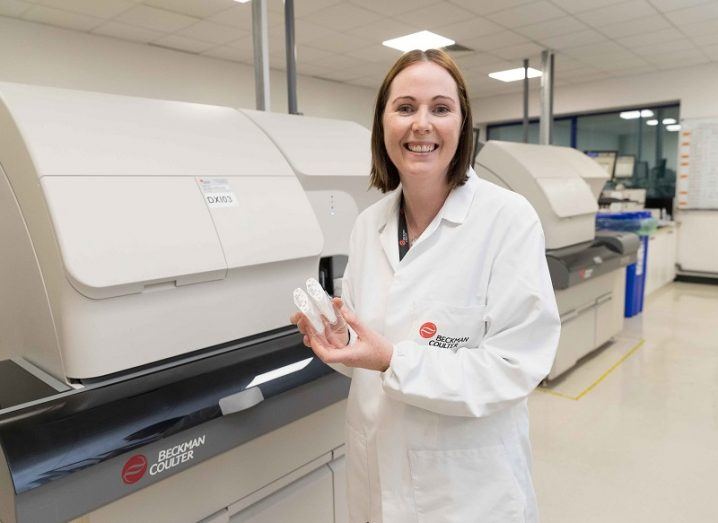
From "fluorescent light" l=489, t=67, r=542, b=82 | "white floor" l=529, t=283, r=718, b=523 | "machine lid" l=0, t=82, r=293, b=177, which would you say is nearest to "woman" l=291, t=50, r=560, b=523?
"machine lid" l=0, t=82, r=293, b=177

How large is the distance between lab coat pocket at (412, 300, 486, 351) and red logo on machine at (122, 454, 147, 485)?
564 mm

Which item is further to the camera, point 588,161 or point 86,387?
point 588,161

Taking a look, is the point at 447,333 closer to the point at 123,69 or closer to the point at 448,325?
the point at 448,325

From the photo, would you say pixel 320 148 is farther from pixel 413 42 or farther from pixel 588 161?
pixel 413 42

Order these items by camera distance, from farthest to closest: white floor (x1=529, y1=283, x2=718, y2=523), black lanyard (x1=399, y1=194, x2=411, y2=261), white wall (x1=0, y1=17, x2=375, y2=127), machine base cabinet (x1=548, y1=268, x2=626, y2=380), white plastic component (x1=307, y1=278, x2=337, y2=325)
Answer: white wall (x1=0, y1=17, x2=375, y2=127) → machine base cabinet (x1=548, y1=268, x2=626, y2=380) → white floor (x1=529, y1=283, x2=718, y2=523) → black lanyard (x1=399, y1=194, x2=411, y2=261) → white plastic component (x1=307, y1=278, x2=337, y2=325)

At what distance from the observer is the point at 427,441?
953mm

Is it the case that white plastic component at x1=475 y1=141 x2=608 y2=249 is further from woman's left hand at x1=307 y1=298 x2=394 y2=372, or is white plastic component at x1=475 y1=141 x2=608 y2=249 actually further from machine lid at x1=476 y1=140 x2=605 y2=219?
woman's left hand at x1=307 y1=298 x2=394 y2=372

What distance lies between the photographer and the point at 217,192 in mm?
1227

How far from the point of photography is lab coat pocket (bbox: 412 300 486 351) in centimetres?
94

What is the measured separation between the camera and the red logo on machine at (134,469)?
931mm

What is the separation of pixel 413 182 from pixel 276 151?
578 millimetres

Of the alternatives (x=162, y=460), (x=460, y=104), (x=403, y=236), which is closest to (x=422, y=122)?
(x=460, y=104)

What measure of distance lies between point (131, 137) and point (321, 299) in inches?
26.0

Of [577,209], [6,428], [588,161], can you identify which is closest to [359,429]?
[6,428]
